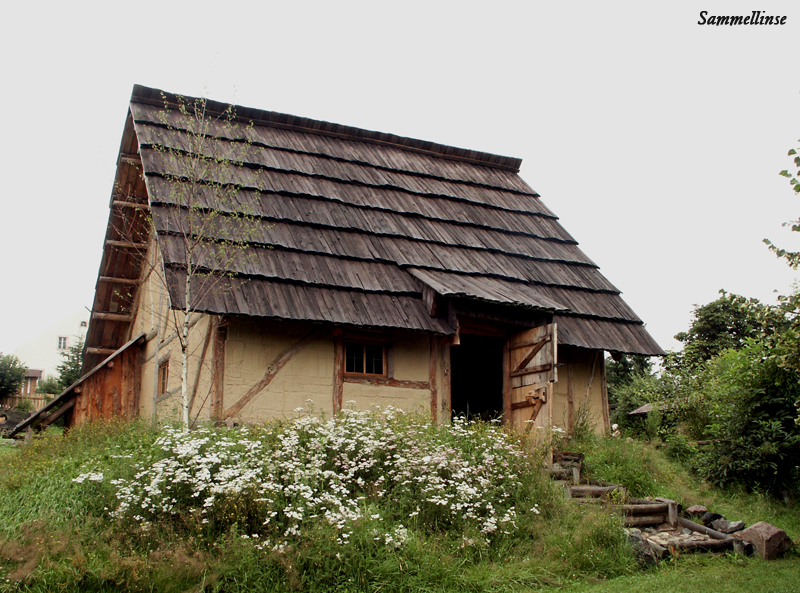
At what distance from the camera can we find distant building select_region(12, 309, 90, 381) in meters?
47.4

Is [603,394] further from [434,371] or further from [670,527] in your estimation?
[670,527]

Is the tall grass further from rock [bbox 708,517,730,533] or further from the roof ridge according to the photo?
the roof ridge

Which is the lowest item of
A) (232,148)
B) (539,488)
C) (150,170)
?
(539,488)

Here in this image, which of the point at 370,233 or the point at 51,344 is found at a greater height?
the point at 51,344

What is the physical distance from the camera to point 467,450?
894 centimetres

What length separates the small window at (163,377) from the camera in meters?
12.0

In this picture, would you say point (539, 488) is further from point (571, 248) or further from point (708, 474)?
point (571, 248)

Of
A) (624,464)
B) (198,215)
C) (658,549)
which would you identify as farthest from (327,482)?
(198,215)

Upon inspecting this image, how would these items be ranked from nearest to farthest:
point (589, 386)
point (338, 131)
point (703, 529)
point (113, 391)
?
point (703, 529) < point (589, 386) < point (113, 391) < point (338, 131)

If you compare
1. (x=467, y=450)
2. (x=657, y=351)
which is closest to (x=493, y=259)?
(x=657, y=351)

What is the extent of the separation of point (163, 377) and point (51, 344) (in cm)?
4142

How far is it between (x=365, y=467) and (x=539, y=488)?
2.18m

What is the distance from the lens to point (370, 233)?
39.7ft

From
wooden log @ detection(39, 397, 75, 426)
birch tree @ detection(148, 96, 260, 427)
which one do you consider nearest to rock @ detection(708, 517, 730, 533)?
birch tree @ detection(148, 96, 260, 427)
